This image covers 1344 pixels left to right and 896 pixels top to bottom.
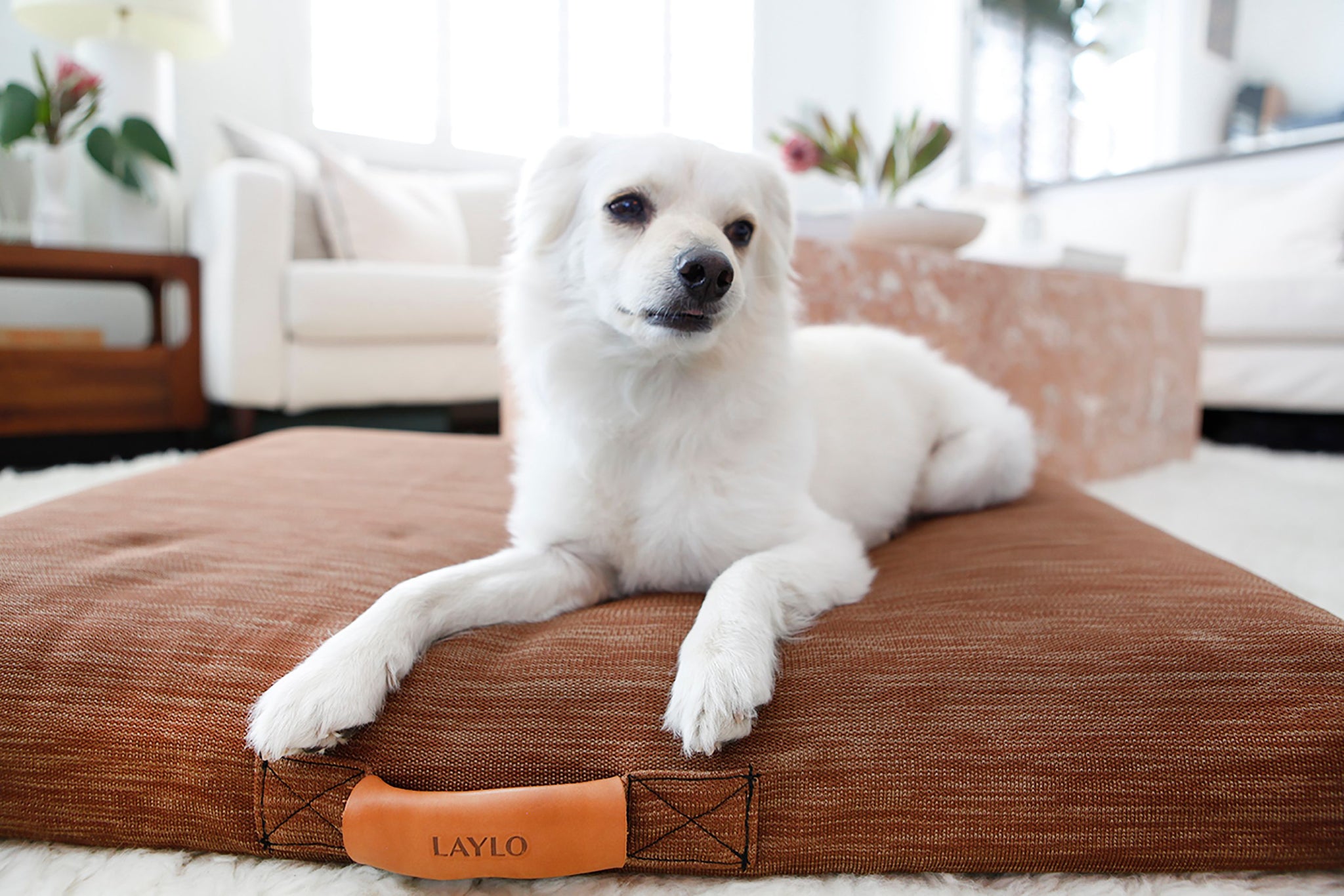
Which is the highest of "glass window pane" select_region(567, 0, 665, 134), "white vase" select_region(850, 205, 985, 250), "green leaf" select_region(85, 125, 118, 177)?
"glass window pane" select_region(567, 0, 665, 134)

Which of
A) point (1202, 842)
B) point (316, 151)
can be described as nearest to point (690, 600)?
point (1202, 842)

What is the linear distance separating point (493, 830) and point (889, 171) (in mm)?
2853

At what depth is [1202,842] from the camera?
0.96 m

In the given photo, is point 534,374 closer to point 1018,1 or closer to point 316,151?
point 316,151

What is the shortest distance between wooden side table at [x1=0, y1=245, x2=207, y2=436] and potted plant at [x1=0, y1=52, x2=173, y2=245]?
33cm

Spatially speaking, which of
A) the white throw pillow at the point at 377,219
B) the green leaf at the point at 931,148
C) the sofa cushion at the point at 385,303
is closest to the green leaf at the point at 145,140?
the white throw pillow at the point at 377,219

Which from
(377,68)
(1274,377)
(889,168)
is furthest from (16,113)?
(1274,377)

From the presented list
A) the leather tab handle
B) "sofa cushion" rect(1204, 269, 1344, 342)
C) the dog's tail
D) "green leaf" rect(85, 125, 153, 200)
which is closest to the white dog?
the leather tab handle

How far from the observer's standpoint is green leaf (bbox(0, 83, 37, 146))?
3.72m

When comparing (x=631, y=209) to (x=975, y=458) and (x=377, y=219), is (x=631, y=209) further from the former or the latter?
(x=377, y=219)

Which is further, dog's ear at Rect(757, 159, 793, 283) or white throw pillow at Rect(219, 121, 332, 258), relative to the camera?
white throw pillow at Rect(219, 121, 332, 258)

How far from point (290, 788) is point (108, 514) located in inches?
37.3

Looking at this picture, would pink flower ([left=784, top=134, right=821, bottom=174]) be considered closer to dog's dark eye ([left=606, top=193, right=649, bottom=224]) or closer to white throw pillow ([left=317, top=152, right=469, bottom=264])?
dog's dark eye ([left=606, top=193, right=649, bottom=224])

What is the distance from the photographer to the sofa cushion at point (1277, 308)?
424 centimetres
